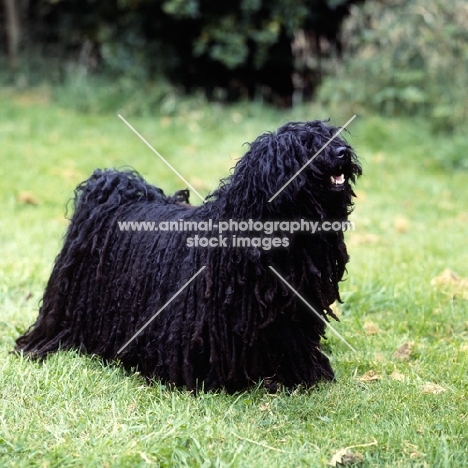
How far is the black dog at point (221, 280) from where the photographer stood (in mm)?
3174

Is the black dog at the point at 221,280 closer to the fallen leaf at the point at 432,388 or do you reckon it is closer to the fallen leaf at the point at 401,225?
the fallen leaf at the point at 432,388

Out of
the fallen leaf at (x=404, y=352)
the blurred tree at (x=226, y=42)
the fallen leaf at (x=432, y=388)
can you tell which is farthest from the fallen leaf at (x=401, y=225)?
the blurred tree at (x=226, y=42)

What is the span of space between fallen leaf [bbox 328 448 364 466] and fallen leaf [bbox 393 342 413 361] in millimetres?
1187

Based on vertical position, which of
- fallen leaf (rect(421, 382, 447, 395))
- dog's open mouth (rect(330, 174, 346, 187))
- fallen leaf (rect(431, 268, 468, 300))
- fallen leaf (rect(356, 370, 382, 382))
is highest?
dog's open mouth (rect(330, 174, 346, 187))

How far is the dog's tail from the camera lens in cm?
384

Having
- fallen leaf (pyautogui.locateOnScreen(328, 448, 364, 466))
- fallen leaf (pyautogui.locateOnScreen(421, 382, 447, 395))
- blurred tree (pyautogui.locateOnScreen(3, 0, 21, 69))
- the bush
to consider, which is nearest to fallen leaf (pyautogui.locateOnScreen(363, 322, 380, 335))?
fallen leaf (pyautogui.locateOnScreen(421, 382, 447, 395))

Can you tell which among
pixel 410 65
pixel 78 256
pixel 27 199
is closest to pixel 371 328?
pixel 78 256

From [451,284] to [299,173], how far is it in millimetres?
2204

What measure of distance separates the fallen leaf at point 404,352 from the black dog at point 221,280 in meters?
0.55

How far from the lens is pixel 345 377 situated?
3691mm

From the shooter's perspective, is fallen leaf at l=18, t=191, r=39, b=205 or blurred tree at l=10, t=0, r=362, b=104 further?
blurred tree at l=10, t=0, r=362, b=104

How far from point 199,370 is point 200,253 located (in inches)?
21.9

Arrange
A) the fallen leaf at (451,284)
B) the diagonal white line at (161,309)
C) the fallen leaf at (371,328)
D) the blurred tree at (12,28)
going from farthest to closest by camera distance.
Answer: the blurred tree at (12,28)
the fallen leaf at (451,284)
the fallen leaf at (371,328)
the diagonal white line at (161,309)

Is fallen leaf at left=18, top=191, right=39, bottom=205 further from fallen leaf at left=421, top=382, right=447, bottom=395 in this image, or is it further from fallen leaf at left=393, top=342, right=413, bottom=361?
fallen leaf at left=421, top=382, right=447, bottom=395
